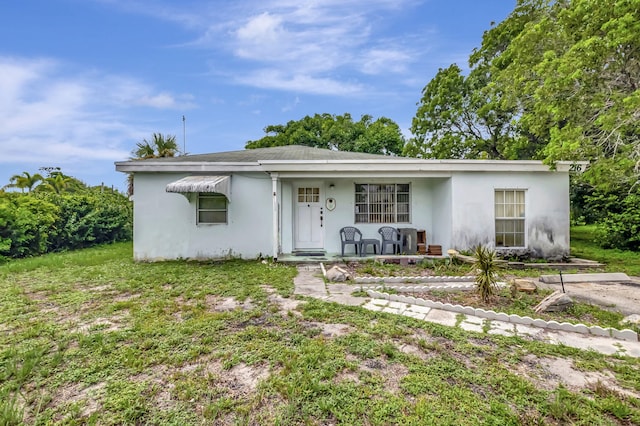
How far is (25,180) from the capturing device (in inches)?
794

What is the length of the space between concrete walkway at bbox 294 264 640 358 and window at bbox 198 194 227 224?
3992 millimetres

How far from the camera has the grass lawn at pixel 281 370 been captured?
2.30 metres

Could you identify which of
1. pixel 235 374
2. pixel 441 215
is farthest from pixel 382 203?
pixel 235 374

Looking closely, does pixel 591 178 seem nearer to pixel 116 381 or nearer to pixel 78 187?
pixel 116 381

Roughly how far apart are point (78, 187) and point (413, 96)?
2437 cm

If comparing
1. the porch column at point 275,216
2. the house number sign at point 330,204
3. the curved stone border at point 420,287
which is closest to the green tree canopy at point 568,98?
the curved stone border at point 420,287

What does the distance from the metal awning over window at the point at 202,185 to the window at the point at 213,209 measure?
0.56m

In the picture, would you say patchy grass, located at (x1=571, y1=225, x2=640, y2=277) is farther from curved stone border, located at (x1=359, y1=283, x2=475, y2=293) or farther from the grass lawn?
the grass lawn

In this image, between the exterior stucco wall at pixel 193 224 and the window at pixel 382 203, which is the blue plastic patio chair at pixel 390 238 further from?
the exterior stucco wall at pixel 193 224

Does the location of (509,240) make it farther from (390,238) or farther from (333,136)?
(333,136)

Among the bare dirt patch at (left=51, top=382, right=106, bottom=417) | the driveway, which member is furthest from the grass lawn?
the driveway

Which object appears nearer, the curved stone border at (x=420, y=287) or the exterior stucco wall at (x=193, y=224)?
the curved stone border at (x=420, y=287)

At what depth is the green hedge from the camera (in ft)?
31.6

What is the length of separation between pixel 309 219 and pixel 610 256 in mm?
9624
